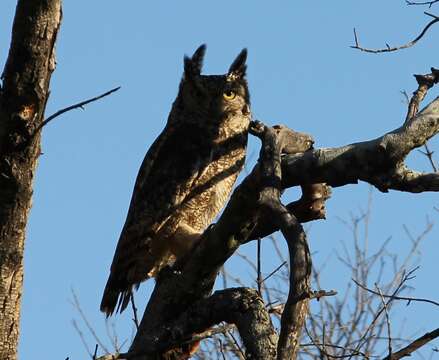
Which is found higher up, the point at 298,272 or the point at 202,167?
the point at 202,167

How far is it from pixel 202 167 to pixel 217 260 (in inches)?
66.4

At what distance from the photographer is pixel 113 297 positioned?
422cm

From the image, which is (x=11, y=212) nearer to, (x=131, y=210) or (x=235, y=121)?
(x=131, y=210)

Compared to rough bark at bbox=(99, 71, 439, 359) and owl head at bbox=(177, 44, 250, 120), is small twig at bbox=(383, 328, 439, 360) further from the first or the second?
owl head at bbox=(177, 44, 250, 120)

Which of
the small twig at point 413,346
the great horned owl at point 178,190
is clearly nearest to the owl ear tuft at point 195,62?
the great horned owl at point 178,190

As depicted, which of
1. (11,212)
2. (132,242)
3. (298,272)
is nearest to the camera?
(298,272)

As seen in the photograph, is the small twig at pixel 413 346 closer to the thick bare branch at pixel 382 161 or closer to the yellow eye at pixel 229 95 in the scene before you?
the thick bare branch at pixel 382 161

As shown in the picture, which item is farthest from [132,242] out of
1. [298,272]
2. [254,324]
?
[298,272]

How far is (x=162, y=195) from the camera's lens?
4535 mm

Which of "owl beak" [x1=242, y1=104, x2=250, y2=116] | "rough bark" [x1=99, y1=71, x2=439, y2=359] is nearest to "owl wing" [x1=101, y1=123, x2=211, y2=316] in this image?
"owl beak" [x1=242, y1=104, x2=250, y2=116]

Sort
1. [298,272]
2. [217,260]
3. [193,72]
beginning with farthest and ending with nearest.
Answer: [193,72] < [217,260] < [298,272]

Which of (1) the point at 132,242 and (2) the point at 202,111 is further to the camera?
(2) the point at 202,111

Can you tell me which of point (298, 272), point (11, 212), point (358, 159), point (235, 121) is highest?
point (235, 121)

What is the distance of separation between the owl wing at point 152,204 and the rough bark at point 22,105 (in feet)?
5.81
